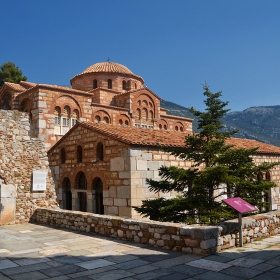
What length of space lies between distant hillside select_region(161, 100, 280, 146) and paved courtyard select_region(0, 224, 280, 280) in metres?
123

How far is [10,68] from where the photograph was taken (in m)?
39.3

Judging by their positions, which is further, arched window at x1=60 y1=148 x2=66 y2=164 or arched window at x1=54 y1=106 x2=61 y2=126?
arched window at x1=54 y1=106 x2=61 y2=126

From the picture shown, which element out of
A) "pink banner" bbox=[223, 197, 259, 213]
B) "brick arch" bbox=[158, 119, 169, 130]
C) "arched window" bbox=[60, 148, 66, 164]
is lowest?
"pink banner" bbox=[223, 197, 259, 213]

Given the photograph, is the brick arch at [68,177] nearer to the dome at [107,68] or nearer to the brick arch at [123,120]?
the brick arch at [123,120]

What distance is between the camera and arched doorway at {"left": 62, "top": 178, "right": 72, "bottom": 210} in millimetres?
14679

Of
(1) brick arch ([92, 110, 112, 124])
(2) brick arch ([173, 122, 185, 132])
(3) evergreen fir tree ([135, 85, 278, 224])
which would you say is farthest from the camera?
(2) brick arch ([173, 122, 185, 132])

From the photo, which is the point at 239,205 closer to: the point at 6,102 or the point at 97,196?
the point at 97,196

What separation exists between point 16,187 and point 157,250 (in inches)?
316

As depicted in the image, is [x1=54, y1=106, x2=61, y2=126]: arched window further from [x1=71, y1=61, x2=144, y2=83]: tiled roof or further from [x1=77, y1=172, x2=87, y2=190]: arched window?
[x1=71, y1=61, x2=144, y2=83]: tiled roof

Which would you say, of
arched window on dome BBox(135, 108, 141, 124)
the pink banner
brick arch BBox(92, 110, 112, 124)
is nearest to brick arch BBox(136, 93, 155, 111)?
arched window on dome BBox(135, 108, 141, 124)

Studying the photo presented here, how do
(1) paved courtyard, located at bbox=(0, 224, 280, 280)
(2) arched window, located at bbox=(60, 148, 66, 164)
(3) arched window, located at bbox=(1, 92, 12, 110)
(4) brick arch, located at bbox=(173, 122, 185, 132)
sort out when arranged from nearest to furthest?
(1) paved courtyard, located at bbox=(0, 224, 280, 280) → (2) arched window, located at bbox=(60, 148, 66, 164) → (3) arched window, located at bbox=(1, 92, 12, 110) → (4) brick arch, located at bbox=(173, 122, 185, 132)

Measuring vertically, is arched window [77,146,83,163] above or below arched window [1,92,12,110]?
below

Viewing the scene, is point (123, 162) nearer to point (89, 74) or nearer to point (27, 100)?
point (27, 100)

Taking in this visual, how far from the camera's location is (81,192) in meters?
13.9
